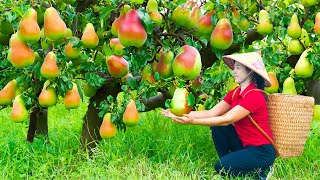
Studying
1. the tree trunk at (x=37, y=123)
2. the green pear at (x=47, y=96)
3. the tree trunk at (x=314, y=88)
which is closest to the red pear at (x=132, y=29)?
the green pear at (x=47, y=96)

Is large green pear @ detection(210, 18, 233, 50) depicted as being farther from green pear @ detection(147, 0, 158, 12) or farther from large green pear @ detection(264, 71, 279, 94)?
large green pear @ detection(264, 71, 279, 94)

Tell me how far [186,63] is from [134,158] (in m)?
0.95

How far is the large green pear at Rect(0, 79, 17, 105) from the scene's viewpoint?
2846 millimetres

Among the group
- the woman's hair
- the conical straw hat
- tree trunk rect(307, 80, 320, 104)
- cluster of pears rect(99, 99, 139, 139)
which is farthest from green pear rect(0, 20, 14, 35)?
tree trunk rect(307, 80, 320, 104)

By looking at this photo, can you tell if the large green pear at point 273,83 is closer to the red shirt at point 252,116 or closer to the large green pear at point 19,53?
the red shirt at point 252,116

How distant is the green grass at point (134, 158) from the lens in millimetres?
2971

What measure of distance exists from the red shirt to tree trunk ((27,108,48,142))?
42.0 inches

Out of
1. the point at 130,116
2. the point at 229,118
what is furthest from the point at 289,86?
the point at 130,116

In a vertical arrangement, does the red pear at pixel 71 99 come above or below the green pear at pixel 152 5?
below

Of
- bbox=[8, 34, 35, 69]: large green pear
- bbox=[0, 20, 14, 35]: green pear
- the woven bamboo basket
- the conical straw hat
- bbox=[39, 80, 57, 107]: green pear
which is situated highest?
bbox=[0, 20, 14, 35]: green pear

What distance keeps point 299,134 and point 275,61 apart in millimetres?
398

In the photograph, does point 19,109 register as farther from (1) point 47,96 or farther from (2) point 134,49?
(2) point 134,49

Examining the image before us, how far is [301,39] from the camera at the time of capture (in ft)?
9.99

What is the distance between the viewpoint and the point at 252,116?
2.91 meters
